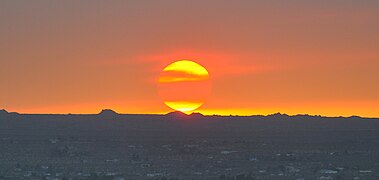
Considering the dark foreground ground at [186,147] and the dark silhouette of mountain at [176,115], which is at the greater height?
the dark silhouette of mountain at [176,115]

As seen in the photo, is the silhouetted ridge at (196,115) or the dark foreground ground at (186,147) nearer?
the dark foreground ground at (186,147)

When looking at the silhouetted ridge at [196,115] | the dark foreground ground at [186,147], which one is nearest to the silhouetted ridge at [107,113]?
the dark foreground ground at [186,147]

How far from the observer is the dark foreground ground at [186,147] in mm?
103125

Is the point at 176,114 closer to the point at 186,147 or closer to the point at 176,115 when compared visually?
the point at 176,115

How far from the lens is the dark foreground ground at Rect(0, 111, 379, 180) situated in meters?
103

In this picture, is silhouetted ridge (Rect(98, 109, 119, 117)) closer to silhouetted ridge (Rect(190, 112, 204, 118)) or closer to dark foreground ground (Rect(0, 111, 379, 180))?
dark foreground ground (Rect(0, 111, 379, 180))

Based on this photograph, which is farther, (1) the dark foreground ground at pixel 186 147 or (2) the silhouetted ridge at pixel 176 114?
(2) the silhouetted ridge at pixel 176 114

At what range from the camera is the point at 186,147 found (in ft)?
427

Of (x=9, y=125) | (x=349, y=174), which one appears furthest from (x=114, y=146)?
(x=349, y=174)

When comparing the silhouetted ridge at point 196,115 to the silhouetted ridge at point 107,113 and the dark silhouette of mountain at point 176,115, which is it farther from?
the silhouetted ridge at point 107,113

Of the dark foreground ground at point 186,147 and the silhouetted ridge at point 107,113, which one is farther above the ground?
the silhouetted ridge at point 107,113

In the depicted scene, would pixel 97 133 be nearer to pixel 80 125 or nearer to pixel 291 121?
pixel 80 125

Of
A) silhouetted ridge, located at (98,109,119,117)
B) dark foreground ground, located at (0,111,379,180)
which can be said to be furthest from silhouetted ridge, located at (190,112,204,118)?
silhouetted ridge, located at (98,109,119,117)

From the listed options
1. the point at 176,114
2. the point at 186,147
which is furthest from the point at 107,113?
the point at 186,147
